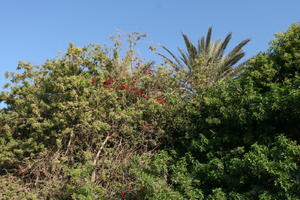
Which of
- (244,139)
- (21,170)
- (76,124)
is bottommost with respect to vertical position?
(244,139)

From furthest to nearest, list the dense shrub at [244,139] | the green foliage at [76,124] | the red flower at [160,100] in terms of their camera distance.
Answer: the red flower at [160,100]
the green foliage at [76,124]
the dense shrub at [244,139]

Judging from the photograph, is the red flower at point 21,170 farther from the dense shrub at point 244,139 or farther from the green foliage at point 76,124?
the dense shrub at point 244,139

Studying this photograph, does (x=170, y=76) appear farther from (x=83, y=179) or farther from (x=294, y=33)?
(x=83, y=179)

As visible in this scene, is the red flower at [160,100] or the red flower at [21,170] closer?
the red flower at [21,170]

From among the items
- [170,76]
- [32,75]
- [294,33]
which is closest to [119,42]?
[170,76]

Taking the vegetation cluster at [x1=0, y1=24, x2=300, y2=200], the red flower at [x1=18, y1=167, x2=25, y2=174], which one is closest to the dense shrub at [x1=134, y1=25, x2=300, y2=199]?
the vegetation cluster at [x1=0, y1=24, x2=300, y2=200]

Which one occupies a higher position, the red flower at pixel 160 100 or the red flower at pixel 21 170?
the red flower at pixel 160 100

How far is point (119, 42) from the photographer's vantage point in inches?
363

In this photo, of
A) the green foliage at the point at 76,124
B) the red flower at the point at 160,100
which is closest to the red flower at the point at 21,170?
the green foliage at the point at 76,124

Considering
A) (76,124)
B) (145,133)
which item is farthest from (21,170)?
(145,133)

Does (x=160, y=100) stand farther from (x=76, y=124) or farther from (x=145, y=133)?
(x=76, y=124)

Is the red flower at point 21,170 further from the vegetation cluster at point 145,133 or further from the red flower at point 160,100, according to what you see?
the red flower at point 160,100

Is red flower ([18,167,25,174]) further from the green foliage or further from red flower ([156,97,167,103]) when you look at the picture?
red flower ([156,97,167,103])

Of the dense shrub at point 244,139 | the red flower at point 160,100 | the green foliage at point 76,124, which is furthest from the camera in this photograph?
the red flower at point 160,100
